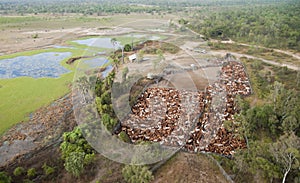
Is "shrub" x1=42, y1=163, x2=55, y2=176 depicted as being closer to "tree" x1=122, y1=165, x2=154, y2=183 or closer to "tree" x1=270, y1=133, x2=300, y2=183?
"tree" x1=122, y1=165, x2=154, y2=183

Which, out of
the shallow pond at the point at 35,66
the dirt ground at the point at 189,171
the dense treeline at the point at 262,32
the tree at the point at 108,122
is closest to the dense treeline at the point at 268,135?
the dirt ground at the point at 189,171

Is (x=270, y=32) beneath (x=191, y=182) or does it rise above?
above

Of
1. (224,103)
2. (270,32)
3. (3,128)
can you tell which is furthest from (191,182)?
(270,32)

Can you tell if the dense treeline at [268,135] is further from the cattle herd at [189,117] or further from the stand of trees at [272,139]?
the cattle herd at [189,117]

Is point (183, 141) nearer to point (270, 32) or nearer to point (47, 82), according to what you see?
point (47, 82)

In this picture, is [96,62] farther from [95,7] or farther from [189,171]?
[95,7]

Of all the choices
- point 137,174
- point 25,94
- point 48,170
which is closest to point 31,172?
point 48,170
